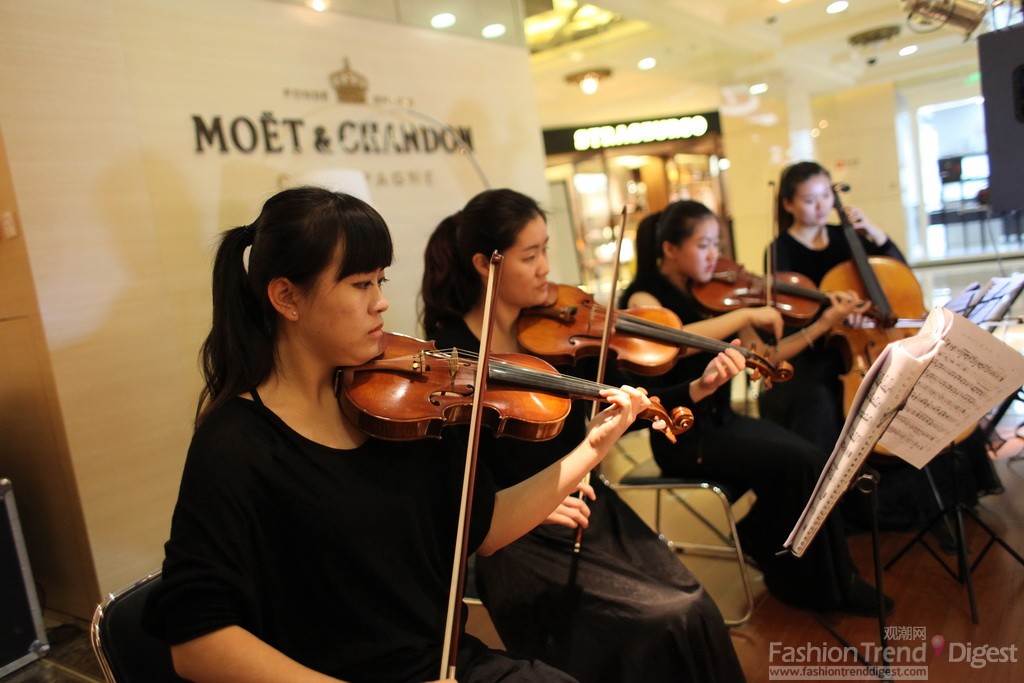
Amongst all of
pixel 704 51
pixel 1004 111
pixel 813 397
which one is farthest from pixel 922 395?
pixel 704 51

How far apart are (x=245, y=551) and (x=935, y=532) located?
260 centimetres

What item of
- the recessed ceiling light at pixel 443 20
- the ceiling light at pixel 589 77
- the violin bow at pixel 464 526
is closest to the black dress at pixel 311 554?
the violin bow at pixel 464 526

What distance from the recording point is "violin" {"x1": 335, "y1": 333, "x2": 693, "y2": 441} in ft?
4.13

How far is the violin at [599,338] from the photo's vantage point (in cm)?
206

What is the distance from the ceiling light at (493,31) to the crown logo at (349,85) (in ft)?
3.10

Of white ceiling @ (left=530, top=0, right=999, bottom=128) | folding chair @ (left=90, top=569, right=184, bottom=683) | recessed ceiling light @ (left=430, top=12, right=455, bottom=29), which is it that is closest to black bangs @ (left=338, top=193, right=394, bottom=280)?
folding chair @ (left=90, top=569, right=184, bottom=683)

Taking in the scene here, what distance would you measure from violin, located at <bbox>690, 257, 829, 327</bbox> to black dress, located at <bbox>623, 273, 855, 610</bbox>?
338 millimetres

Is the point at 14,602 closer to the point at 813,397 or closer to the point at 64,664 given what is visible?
the point at 64,664

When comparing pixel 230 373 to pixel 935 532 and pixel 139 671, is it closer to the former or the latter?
pixel 139 671

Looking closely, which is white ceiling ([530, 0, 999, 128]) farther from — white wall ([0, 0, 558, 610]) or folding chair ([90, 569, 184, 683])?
folding chair ([90, 569, 184, 683])

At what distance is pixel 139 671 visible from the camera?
1.24 metres

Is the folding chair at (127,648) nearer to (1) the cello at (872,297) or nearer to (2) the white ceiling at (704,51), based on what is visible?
(1) the cello at (872,297)

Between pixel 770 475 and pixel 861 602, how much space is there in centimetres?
47

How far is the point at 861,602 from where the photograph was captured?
7.57ft
